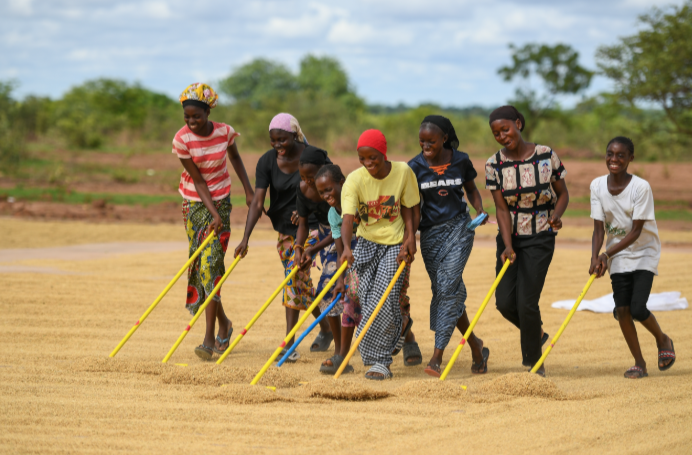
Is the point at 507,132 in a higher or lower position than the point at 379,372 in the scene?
higher

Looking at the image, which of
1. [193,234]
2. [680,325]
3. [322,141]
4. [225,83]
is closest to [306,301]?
[193,234]

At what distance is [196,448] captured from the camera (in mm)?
3562

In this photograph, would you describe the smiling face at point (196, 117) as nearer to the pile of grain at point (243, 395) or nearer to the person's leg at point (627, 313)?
the pile of grain at point (243, 395)

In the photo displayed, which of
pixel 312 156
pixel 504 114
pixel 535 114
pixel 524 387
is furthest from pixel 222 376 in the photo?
pixel 535 114

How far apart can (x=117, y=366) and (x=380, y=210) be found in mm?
2110

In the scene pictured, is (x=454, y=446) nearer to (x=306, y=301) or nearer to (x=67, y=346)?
(x=306, y=301)

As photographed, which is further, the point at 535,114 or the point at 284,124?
the point at 535,114

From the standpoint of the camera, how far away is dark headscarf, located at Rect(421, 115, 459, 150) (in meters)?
5.26

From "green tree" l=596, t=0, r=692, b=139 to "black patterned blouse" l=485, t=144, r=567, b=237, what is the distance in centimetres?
1430

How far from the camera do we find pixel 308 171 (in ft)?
18.0

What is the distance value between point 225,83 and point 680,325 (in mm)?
59219

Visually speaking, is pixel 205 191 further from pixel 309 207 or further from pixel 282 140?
pixel 309 207

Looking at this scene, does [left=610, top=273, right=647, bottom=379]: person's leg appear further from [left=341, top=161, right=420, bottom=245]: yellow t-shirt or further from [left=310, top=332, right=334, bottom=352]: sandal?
[left=310, top=332, right=334, bottom=352]: sandal

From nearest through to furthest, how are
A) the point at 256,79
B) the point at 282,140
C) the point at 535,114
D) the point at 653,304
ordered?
the point at 282,140 < the point at 653,304 < the point at 535,114 < the point at 256,79
